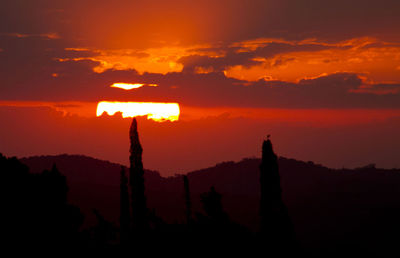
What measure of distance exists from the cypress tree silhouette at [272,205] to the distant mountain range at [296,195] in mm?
36570

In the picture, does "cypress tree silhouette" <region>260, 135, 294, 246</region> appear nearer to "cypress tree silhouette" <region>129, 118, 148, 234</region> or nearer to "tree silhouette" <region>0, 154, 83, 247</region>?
"tree silhouette" <region>0, 154, 83, 247</region>

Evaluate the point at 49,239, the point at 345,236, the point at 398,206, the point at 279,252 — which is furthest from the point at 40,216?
the point at 398,206

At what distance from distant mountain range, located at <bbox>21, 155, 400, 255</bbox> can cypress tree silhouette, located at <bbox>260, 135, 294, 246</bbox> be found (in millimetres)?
36570

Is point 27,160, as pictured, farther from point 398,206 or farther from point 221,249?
point 221,249

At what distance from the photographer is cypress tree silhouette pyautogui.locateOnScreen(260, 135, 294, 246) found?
30031 mm

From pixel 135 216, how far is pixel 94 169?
295ft

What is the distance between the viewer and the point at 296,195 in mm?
100000

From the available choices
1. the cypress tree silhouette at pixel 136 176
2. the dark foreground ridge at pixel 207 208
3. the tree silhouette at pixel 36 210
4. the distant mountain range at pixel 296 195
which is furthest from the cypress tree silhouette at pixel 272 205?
the distant mountain range at pixel 296 195

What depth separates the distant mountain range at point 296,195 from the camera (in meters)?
74.4

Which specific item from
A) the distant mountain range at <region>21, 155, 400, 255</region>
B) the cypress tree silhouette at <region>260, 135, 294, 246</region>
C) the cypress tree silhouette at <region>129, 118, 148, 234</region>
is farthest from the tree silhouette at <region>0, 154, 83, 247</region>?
the distant mountain range at <region>21, 155, 400, 255</region>

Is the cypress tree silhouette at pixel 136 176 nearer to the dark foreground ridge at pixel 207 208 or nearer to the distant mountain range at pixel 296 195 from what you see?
the dark foreground ridge at pixel 207 208

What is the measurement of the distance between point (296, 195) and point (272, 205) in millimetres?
70812

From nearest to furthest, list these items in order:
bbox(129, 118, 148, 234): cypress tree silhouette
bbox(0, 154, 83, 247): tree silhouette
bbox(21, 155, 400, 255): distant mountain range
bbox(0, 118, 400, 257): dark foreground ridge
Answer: bbox(0, 118, 400, 257): dark foreground ridge < bbox(0, 154, 83, 247): tree silhouette < bbox(129, 118, 148, 234): cypress tree silhouette < bbox(21, 155, 400, 255): distant mountain range

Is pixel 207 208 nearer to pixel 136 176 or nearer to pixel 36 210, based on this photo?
pixel 36 210
